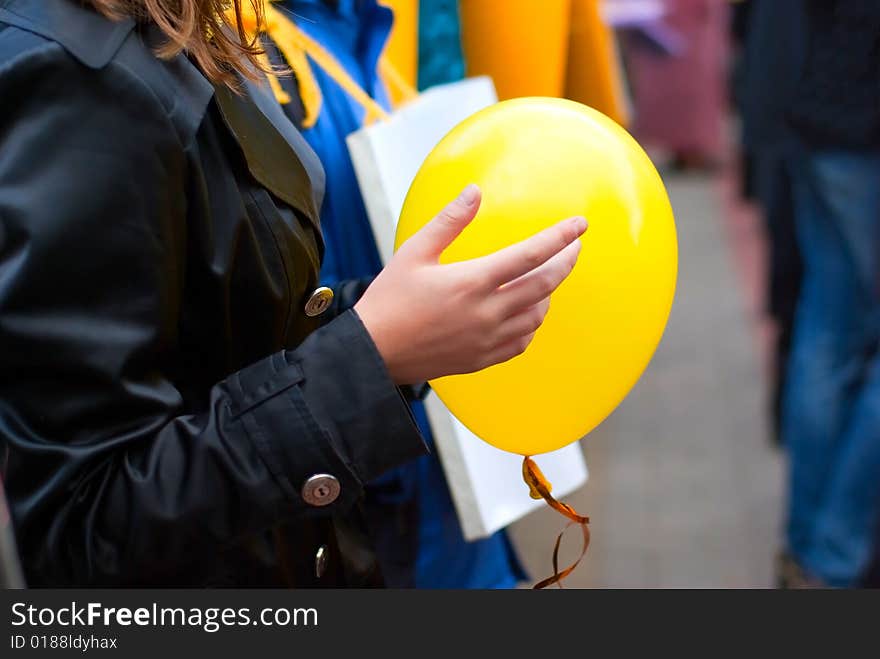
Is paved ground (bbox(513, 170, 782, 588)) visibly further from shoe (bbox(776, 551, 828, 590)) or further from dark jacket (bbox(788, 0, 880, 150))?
dark jacket (bbox(788, 0, 880, 150))

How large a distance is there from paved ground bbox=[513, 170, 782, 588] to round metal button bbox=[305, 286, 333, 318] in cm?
229

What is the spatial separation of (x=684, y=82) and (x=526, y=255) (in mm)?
6983

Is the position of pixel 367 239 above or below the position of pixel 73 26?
below

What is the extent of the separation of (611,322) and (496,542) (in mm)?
748

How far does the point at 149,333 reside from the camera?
103 cm

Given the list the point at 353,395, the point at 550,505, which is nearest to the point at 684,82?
the point at 550,505

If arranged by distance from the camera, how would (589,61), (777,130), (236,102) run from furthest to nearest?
(777,130), (589,61), (236,102)

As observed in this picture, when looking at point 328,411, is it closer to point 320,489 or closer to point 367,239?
point 320,489

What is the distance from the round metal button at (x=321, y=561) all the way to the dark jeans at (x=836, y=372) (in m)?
1.91

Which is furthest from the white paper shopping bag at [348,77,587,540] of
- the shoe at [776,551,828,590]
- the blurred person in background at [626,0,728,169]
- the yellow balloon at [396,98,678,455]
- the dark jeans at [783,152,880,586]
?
the blurred person in background at [626,0,728,169]

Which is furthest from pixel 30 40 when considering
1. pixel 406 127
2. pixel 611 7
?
pixel 611 7

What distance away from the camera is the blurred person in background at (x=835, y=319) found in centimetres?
272

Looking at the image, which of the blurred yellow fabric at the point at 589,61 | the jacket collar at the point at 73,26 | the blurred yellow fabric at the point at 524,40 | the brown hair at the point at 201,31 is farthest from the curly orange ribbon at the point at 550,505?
the blurred yellow fabric at the point at 589,61

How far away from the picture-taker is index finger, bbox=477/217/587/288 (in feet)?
3.45
